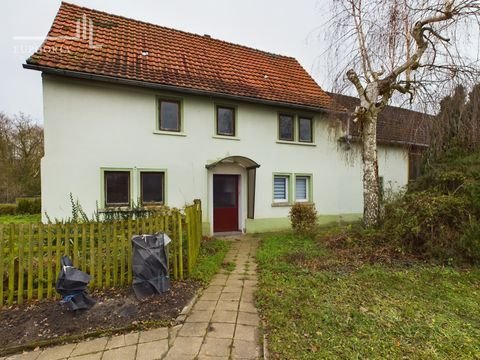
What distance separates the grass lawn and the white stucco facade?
14.8ft

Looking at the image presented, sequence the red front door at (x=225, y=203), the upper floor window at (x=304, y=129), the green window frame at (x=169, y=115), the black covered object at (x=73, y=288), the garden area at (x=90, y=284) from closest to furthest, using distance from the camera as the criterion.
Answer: the garden area at (x=90, y=284), the black covered object at (x=73, y=288), the green window frame at (x=169, y=115), the red front door at (x=225, y=203), the upper floor window at (x=304, y=129)

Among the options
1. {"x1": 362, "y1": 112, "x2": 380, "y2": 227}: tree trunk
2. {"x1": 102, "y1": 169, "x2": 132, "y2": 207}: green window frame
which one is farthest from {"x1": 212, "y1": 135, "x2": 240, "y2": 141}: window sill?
{"x1": 362, "y1": 112, "x2": 380, "y2": 227}: tree trunk

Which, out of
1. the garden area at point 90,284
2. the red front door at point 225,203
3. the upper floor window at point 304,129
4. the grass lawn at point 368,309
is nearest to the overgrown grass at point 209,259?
the garden area at point 90,284

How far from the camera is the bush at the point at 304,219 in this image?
9062 mm

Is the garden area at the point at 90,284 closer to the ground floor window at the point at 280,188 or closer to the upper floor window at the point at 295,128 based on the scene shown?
the ground floor window at the point at 280,188

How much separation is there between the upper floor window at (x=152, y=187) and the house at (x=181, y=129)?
3 cm

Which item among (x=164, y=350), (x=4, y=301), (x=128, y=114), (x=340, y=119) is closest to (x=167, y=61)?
(x=128, y=114)

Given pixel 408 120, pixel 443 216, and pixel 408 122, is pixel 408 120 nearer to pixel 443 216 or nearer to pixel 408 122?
pixel 408 122

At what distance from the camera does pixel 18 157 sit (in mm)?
21859

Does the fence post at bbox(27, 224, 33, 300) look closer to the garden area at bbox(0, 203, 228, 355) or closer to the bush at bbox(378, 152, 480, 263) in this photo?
the garden area at bbox(0, 203, 228, 355)

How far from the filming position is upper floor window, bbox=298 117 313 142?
37.5 ft

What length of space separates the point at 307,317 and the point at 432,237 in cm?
422

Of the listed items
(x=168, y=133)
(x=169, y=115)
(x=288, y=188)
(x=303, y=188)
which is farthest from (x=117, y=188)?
(x=303, y=188)

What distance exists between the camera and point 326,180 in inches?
470
